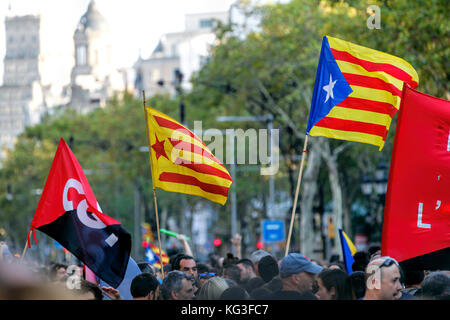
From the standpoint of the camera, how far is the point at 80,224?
9.16 metres

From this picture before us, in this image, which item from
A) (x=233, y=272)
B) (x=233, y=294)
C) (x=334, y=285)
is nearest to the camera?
(x=233, y=294)

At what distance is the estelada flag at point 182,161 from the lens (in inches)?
416

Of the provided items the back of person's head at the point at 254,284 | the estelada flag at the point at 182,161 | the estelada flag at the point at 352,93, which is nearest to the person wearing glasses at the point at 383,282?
the back of person's head at the point at 254,284

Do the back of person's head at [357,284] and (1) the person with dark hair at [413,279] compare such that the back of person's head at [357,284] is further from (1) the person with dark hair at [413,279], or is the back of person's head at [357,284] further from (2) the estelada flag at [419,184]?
(1) the person with dark hair at [413,279]

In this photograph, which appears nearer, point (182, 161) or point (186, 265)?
point (186, 265)

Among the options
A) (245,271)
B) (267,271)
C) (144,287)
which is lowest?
(245,271)

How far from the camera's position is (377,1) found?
22.3m

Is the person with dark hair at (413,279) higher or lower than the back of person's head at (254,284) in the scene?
higher

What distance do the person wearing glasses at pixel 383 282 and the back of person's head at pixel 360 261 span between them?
3.35 meters

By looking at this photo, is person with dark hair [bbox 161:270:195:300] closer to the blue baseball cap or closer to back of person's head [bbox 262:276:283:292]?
back of person's head [bbox 262:276:283:292]

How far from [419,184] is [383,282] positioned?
1.65 meters

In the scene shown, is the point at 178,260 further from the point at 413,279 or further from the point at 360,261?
the point at 413,279

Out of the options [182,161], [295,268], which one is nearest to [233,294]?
[295,268]
